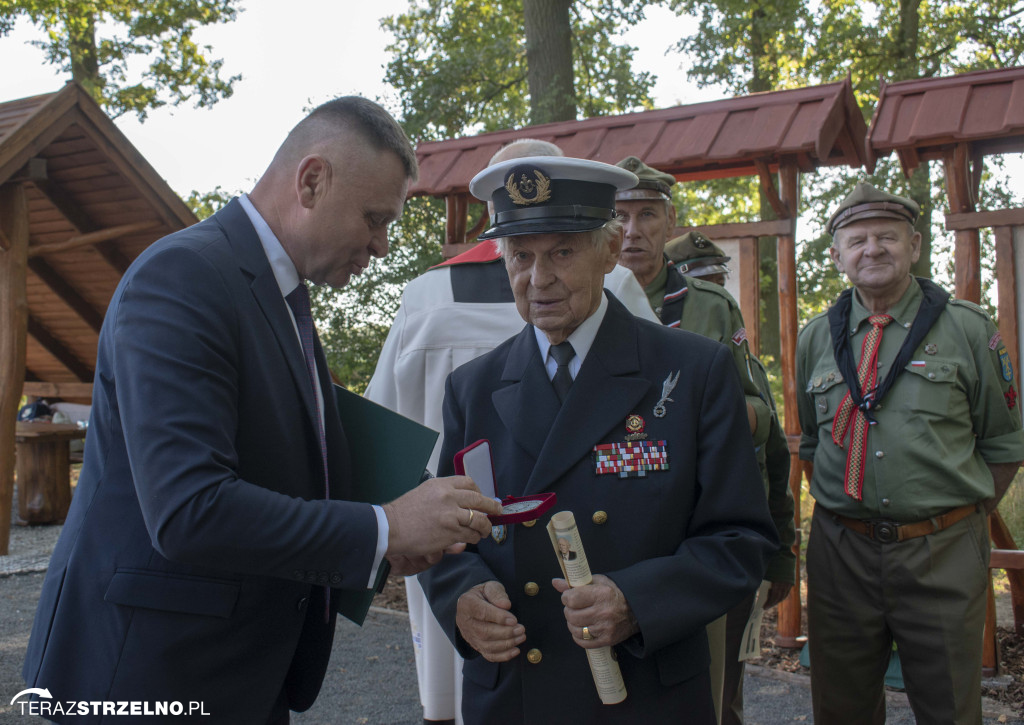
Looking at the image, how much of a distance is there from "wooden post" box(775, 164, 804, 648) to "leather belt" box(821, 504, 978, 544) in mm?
1295

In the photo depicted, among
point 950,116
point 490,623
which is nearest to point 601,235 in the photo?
point 490,623

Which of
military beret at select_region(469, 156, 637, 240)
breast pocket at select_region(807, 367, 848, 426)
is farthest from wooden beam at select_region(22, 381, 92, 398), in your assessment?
military beret at select_region(469, 156, 637, 240)

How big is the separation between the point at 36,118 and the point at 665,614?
287 inches

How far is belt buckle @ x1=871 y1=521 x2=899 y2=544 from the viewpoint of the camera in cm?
361

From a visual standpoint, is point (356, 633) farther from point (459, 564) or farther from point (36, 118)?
point (36, 118)

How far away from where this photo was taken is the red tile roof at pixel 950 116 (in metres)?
4.64

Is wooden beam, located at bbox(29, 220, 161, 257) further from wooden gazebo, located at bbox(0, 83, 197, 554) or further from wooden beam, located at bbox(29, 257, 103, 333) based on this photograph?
wooden beam, located at bbox(29, 257, 103, 333)

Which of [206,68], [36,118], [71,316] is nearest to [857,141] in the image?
[36,118]

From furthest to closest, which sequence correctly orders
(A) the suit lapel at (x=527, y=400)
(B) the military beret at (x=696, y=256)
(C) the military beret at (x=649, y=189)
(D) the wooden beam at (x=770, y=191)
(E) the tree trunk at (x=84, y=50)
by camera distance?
(E) the tree trunk at (x=84, y=50) < (D) the wooden beam at (x=770, y=191) < (B) the military beret at (x=696, y=256) < (C) the military beret at (x=649, y=189) < (A) the suit lapel at (x=527, y=400)

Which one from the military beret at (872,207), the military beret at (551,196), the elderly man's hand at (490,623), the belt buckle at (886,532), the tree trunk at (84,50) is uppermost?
the tree trunk at (84,50)

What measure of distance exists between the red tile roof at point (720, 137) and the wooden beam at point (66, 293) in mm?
6024

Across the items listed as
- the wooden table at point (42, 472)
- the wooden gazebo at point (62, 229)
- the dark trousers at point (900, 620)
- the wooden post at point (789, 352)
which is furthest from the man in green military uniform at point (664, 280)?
the wooden table at point (42, 472)

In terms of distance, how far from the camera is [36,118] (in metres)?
7.21

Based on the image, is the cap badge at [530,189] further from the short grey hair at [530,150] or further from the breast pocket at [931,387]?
the breast pocket at [931,387]
